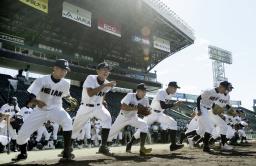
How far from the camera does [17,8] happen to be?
25.2 metres

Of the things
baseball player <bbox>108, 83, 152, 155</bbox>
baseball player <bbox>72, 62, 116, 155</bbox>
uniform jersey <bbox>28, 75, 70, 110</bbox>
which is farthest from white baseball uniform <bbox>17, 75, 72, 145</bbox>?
baseball player <bbox>108, 83, 152, 155</bbox>

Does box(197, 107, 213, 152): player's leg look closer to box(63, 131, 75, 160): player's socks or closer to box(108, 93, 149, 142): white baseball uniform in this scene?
box(108, 93, 149, 142): white baseball uniform

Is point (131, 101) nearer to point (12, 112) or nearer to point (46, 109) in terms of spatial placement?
point (46, 109)

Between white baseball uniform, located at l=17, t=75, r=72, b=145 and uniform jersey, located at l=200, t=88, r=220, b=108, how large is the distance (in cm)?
489

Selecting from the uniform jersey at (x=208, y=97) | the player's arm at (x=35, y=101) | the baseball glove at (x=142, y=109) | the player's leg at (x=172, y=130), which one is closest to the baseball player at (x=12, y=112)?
the baseball glove at (x=142, y=109)

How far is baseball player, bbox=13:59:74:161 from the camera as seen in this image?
19.0ft

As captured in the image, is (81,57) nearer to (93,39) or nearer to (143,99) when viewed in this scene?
(93,39)

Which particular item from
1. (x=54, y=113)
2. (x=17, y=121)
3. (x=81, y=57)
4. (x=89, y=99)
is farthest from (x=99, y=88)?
(x=81, y=57)

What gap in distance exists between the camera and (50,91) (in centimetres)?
598

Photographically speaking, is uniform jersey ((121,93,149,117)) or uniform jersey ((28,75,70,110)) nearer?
uniform jersey ((28,75,70,110))

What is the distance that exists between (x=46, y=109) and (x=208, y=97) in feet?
17.6

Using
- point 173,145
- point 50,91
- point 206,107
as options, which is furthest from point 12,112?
point 206,107

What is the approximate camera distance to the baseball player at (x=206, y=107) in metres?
9.16

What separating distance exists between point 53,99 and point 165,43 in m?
30.9
